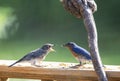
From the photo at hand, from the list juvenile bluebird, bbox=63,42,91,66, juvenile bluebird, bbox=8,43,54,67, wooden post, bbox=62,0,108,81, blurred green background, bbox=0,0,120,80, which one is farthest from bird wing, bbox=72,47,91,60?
blurred green background, bbox=0,0,120,80

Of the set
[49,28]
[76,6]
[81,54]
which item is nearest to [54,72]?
[81,54]

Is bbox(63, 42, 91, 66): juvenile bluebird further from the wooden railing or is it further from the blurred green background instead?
the blurred green background

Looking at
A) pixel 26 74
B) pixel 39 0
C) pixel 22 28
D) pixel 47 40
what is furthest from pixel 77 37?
pixel 26 74

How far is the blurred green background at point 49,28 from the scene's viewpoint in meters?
10.3

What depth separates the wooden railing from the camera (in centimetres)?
187

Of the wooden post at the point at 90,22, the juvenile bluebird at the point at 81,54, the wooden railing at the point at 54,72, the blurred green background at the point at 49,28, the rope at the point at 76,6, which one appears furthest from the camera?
the blurred green background at the point at 49,28

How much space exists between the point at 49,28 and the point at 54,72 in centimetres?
1113

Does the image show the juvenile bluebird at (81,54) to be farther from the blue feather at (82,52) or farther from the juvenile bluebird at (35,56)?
the juvenile bluebird at (35,56)

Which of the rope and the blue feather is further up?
the rope

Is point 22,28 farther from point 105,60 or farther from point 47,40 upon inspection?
point 105,60

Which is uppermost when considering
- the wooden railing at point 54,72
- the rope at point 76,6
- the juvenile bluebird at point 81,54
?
the rope at point 76,6

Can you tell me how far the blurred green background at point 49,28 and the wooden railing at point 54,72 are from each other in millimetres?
6933

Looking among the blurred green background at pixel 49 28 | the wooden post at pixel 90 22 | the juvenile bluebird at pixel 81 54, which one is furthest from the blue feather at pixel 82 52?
the blurred green background at pixel 49 28

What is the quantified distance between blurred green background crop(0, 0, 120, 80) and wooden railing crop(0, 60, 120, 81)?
273 inches
